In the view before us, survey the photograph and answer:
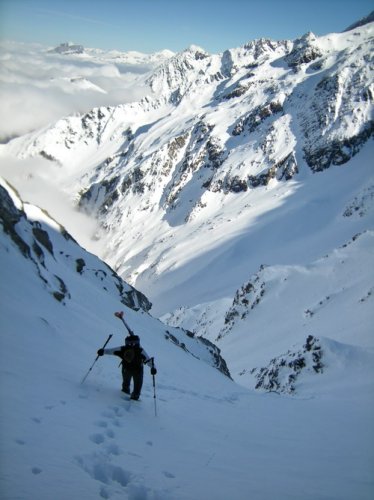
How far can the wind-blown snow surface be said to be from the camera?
6.75 meters

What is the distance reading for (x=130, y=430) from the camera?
29.9ft

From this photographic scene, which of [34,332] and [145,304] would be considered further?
[145,304]

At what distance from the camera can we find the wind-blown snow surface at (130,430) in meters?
6.75

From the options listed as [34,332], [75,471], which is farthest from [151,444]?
[34,332]

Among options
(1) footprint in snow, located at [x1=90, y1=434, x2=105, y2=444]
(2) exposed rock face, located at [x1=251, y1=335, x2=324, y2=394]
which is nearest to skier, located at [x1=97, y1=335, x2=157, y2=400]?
(1) footprint in snow, located at [x1=90, y1=434, x2=105, y2=444]

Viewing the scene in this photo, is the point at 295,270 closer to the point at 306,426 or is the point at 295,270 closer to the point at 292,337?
the point at 292,337

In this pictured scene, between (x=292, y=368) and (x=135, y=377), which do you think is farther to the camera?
(x=292, y=368)

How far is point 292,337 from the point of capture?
4931 centimetres

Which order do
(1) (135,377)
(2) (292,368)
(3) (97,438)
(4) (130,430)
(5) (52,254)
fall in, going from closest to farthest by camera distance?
(3) (97,438) → (4) (130,430) → (1) (135,377) → (5) (52,254) → (2) (292,368)

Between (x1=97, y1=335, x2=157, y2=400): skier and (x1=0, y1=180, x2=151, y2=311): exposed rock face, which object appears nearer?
(x1=97, y1=335, x2=157, y2=400): skier

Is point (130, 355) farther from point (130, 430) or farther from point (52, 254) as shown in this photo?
point (52, 254)

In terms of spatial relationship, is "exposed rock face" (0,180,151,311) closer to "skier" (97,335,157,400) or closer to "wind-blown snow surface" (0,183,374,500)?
"wind-blown snow surface" (0,183,374,500)

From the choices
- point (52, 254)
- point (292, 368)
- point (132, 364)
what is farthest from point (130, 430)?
point (292, 368)

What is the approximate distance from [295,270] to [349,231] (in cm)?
8108
